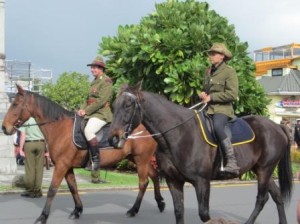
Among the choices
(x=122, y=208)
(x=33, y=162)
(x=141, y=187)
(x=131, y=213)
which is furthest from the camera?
(x=33, y=162)

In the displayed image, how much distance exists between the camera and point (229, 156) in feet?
22.7

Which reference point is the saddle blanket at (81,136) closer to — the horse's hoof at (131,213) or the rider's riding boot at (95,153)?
the rider's riding boot at (95,153)

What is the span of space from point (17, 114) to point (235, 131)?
3829mm

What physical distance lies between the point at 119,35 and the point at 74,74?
180ft

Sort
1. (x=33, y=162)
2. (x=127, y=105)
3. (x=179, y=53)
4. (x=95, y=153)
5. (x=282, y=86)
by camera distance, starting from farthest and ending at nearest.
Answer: (x=282, y=86), (x=179, y=53), (x=33, y=162), (x=95, y=153), (x=127, y=105)

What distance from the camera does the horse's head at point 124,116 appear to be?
627 centimetres

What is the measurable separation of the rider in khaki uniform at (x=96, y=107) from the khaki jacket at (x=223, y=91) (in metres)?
2.32

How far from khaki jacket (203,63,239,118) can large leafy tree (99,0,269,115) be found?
600 cm

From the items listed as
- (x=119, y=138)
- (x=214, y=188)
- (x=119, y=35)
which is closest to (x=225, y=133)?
(x=119, y=138)

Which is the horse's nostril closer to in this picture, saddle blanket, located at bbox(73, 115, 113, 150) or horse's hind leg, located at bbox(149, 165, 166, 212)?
saddle blanket, located at bbox(73, 115, 113, 150)

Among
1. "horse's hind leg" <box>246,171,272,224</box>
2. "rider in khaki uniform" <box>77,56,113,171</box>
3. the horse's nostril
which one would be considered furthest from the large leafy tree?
the horse's nostril

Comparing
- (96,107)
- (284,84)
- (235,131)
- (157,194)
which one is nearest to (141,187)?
(157,194)

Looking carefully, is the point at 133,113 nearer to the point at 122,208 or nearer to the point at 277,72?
the point at 122,208

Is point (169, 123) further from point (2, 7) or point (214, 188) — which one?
point (2, 7)
